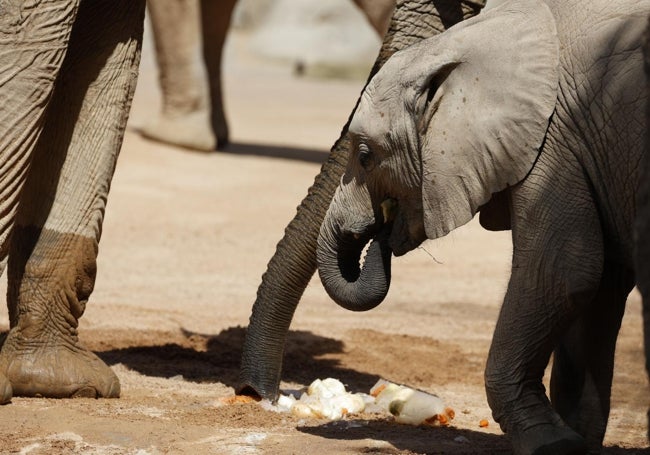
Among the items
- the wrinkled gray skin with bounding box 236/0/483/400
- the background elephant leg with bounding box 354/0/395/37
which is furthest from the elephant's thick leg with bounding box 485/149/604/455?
the background elephant leg with bounding box 354/0/395/37

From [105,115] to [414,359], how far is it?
188 centimetres

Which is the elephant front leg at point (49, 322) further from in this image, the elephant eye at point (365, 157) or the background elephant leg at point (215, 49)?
the background elephant leg at point (215, 49)

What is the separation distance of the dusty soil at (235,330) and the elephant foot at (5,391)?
31mm

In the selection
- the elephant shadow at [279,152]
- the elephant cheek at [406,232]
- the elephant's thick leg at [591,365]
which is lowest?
the elephant's thick leg at [591,365]

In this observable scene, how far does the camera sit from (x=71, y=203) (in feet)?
17.6

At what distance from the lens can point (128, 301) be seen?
7.50 metres

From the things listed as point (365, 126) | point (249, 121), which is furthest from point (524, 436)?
point (249, 121)

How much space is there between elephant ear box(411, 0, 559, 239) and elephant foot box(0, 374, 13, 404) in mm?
1664

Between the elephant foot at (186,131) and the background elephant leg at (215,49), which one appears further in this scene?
the background elephant leg at (215,49)

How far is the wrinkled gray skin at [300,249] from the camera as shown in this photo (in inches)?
200

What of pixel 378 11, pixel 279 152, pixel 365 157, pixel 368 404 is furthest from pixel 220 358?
pixel 279 152

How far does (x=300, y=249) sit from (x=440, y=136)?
107cm

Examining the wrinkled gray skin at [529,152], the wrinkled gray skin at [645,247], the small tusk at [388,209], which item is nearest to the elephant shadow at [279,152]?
the small tusk at [388,209]

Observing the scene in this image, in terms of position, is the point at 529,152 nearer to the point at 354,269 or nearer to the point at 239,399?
the point at 354,269
